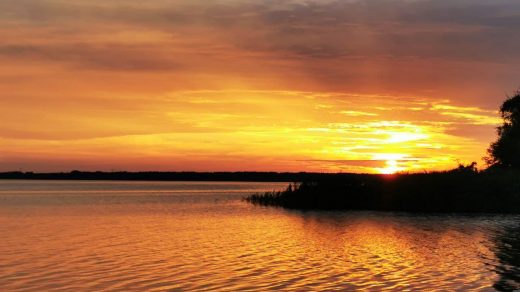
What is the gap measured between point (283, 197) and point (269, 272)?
160 ft

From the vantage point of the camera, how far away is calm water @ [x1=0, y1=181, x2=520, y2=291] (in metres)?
24.1

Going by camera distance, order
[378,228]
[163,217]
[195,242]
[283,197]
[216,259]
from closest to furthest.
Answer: [216,259], [195,242], [378,228], [163,217], [283,197]

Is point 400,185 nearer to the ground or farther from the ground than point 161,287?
farther from the ground

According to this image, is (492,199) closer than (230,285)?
No

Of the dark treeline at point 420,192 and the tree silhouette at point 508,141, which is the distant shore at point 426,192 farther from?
the tree silhouette at point 508,141

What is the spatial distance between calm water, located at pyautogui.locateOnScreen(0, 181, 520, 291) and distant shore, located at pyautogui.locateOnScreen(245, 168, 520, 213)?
Result: 7.62 metres

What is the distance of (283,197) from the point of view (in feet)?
246

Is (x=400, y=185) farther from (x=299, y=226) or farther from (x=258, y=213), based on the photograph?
(x=299, y=226)

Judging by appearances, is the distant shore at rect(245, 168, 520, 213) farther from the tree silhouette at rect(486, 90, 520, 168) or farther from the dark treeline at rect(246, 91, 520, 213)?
the tree silhouette at rect(486, 90, 520, 168)

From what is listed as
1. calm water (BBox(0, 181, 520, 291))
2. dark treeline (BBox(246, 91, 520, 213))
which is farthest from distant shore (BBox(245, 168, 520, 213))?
calm water (BBox(0, 181, 520, 291))

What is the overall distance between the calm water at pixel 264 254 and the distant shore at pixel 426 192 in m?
7.62

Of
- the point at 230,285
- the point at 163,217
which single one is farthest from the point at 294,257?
the point at 163,217

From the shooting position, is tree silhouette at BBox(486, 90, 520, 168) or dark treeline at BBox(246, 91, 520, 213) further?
tree silhouette at BBox(486, 90, 520, 168)

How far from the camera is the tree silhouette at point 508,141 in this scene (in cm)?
7938
